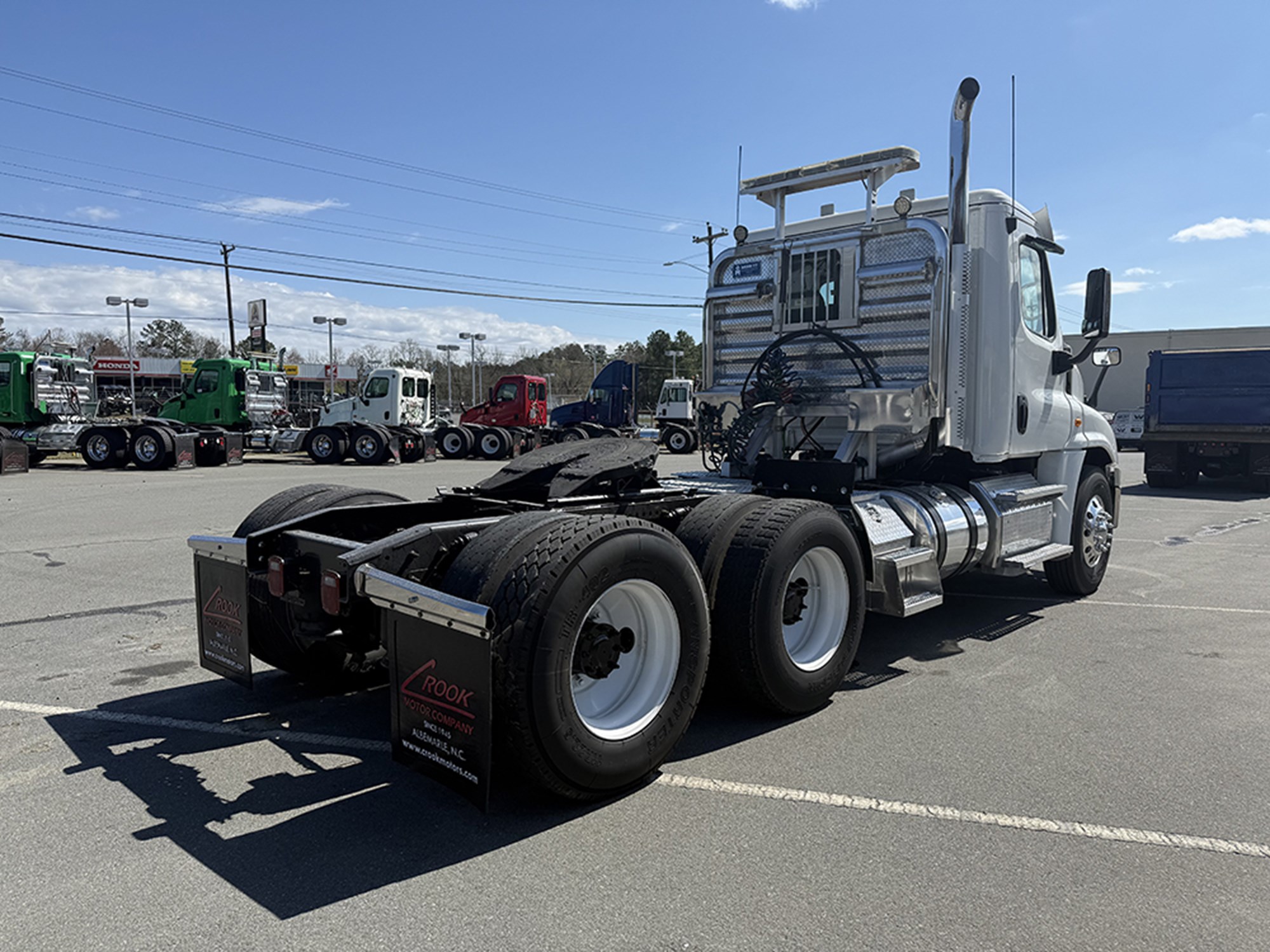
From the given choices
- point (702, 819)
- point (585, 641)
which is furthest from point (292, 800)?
point (702, 819)

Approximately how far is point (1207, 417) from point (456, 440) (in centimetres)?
2082

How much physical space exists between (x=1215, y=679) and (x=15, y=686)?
22.8 feet

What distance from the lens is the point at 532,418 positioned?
32438mm

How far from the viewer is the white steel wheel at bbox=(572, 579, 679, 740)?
3672 mm

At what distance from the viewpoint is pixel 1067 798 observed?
3.69 meters

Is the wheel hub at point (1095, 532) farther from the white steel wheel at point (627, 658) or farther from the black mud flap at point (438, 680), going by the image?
the black mud flap at point (438, 680)

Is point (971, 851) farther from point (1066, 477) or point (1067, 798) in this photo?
point (1066, 477)

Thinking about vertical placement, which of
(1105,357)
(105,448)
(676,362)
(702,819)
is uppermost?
(676,362)

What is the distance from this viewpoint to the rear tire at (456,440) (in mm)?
29375

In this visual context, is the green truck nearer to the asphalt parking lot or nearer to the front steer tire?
the asphalt parking lot

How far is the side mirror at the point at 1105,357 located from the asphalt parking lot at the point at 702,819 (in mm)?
2828

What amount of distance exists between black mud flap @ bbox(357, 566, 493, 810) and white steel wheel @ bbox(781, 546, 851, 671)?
2.03m

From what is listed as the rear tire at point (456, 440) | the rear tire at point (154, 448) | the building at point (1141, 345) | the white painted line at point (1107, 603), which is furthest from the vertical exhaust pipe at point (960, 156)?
the building at point (1141, 345)

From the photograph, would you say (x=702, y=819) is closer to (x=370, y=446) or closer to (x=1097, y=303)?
(x=1097, y=303)
